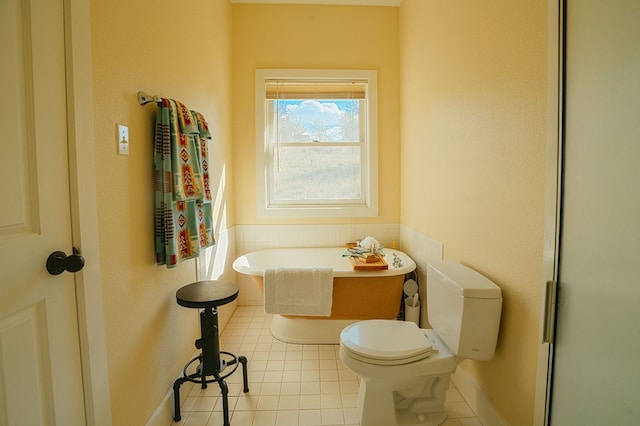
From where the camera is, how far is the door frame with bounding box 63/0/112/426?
3.16 feet

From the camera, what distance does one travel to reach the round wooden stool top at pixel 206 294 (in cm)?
152

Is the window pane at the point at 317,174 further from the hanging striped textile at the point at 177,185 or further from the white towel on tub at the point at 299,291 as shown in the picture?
the hanging striped textile at the point at 177,185

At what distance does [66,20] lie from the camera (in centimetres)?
95

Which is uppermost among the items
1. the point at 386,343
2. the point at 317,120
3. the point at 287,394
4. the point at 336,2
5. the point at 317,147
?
the point at 336,2

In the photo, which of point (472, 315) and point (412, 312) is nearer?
point (472, 315)

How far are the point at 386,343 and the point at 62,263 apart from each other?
1330 mm

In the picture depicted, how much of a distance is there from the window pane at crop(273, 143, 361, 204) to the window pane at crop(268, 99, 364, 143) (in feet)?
0.35

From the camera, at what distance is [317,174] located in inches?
125

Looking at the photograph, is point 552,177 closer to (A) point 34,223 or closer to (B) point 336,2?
(A) point 34,223

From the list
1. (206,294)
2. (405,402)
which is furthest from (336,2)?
(405,402)

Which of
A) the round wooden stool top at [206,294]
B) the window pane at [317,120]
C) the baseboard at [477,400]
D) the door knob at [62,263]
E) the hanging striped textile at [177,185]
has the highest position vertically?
the window pane at [317,120]

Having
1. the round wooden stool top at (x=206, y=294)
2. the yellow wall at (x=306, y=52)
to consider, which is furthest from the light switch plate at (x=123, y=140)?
the yellow wall at (x=306, y=52)

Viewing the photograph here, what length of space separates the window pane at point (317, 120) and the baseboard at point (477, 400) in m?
2.24

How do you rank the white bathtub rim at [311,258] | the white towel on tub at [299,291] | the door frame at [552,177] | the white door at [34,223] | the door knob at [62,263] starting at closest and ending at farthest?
the white door at [34,223] → the door knob at [62,263] → the door frame at [552,177] → the white towel on tub at [299,291] → the white bathtub rim at [311,258]
